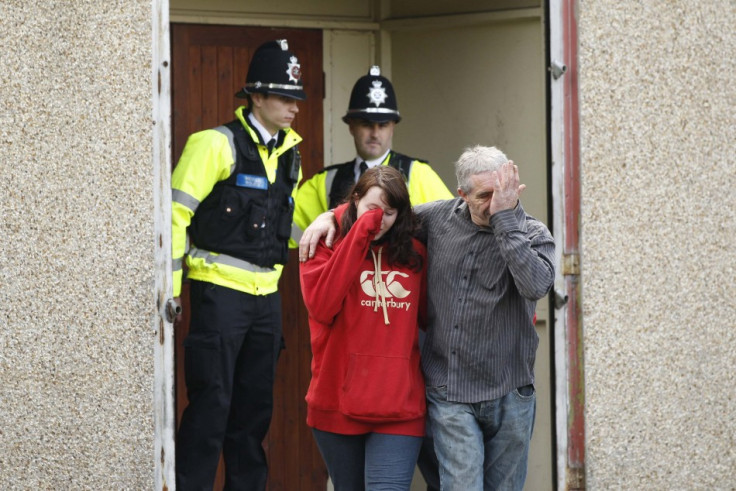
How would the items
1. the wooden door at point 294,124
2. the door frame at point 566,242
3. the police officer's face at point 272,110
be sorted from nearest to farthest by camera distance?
the door frame at point 566,242 < the police officer's face at point 272,110 < the wooden door at point 294,124

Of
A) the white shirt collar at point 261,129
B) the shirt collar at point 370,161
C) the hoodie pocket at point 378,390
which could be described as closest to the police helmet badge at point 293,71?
the white shirt collar at point 261,129

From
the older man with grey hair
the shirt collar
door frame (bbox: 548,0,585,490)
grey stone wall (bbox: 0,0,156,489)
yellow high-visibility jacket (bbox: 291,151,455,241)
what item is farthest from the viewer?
the shirt collar

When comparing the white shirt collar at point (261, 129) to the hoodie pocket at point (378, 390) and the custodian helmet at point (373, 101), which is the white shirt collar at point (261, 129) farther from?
the hoodie pocket at point (378, 390)

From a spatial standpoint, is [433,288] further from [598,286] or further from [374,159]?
[374,159]

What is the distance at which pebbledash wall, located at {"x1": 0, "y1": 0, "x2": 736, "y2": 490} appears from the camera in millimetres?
4453

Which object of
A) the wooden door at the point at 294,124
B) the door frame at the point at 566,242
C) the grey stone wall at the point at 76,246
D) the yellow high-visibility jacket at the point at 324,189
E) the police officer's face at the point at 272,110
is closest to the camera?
the grey stone wall at the point at 76,246

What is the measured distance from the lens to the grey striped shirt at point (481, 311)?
4.05m

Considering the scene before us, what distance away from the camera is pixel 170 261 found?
4.54 m

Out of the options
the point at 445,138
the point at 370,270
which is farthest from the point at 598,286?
the point at 445,138

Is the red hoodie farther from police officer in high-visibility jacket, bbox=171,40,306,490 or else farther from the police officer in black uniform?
the police officer in black uniform

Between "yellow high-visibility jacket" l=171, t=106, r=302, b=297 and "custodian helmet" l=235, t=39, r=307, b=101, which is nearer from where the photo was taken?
"yellow high-visibility jacket" l=171, t=106, r=302, b=297

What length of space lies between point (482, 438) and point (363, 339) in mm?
548

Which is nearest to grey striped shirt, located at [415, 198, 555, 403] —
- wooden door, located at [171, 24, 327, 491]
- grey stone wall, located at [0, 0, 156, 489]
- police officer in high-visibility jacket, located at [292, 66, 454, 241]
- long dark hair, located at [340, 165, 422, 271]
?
long dark hair, located at [340, 165, 422, 271]

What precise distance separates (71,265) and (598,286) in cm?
219
